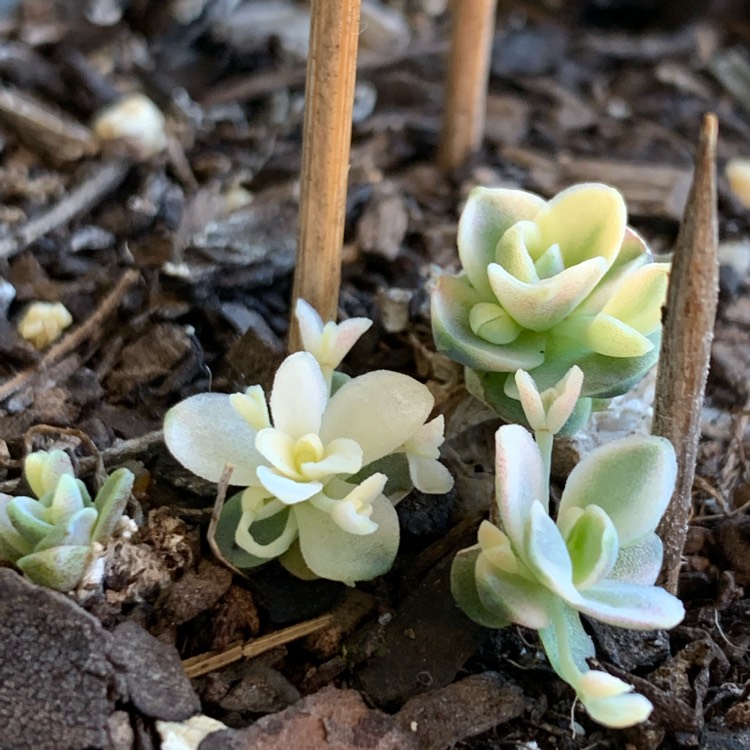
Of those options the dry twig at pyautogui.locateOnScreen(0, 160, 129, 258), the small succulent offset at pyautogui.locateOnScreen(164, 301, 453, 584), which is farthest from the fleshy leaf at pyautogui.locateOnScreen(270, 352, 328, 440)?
the dry twig at pyautogui.locateOnScreen(0, 160, 129, 258)

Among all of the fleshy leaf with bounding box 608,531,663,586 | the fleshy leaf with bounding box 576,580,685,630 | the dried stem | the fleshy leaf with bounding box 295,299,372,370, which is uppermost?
the fleshy leaf with bounding box 295,299,372,370

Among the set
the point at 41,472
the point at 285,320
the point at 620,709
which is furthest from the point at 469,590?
the point at 285,320

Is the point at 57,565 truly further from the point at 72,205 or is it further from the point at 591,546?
the point at 72,205

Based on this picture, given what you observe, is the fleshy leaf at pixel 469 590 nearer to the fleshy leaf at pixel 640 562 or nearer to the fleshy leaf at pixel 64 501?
the fleshy leaf at pixel 640 562

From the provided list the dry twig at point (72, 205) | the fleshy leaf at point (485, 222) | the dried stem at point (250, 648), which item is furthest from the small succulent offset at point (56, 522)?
the dry twig at point (72, 205)

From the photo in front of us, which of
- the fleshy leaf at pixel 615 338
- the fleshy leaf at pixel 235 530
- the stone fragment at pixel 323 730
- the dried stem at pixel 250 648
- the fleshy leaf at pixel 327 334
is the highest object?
the fleshy leaf at pixel 615 338

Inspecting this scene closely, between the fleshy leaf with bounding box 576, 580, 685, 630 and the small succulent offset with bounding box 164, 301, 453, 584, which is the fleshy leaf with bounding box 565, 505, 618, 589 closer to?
the fleshy leaf with bounding box 576, 580, 685, 630
